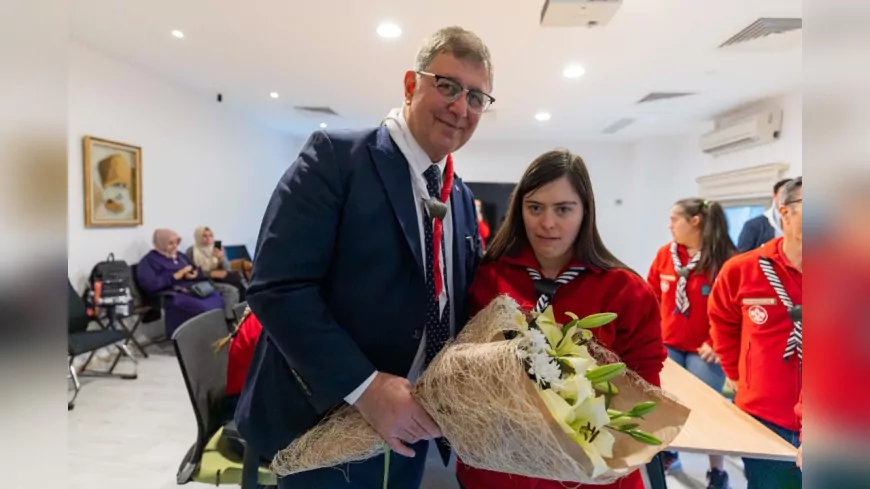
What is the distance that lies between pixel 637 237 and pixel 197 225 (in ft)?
25.7

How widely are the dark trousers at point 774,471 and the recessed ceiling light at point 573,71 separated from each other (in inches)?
151

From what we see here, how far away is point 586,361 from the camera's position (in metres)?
0.81

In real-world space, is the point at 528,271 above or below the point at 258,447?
above

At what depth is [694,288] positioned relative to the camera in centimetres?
278

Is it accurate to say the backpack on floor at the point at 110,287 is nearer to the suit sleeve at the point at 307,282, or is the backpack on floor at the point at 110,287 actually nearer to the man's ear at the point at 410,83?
the suit sleeve at the point at 307,282

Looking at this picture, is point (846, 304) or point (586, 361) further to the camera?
point (586, 361)

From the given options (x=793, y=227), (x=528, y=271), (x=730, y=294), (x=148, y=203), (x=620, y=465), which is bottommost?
(x=620, y=465)

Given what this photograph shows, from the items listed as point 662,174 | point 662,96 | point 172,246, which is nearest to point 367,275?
point 172,246

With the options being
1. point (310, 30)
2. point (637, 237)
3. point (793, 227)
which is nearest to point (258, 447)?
point (793, 227)

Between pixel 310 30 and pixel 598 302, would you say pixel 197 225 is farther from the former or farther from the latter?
pixel 598 302

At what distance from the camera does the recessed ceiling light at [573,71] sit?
4.70m

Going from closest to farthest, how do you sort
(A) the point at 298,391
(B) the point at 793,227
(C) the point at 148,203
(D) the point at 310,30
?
(A) the point at 298,391, (B) the point at 793,227, (D) the point at 310,30, (C) the point at 148,203

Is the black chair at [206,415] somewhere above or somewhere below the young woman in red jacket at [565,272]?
below

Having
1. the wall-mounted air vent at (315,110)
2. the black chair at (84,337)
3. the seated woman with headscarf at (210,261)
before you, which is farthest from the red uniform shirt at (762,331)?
the wall-mounted air vent at (315,110)
